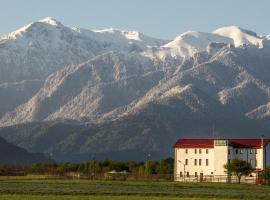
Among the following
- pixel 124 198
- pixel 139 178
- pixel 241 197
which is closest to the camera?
pixel 124 198

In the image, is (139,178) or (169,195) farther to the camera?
(139,178)

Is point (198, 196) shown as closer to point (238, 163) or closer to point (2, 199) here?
point (2, 199)

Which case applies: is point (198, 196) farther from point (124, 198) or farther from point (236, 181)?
point (236, 181)

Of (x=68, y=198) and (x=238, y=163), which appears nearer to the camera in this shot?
(x=68, y=198)

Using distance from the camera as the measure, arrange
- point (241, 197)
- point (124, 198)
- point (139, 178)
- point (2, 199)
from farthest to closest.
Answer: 1. point (139, 178)
2. point (241, 197)
3. point (124, 198)
4. point (2, 199)

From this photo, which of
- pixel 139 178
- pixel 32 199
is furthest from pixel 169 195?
pixel 139 178

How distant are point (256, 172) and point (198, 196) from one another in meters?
86.1

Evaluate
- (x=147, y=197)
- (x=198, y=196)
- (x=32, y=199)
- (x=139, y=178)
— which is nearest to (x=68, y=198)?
(x=32, y=199)

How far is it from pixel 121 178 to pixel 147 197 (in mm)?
86286

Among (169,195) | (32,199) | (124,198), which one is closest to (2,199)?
(32,199)

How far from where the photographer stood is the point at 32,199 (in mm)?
101125

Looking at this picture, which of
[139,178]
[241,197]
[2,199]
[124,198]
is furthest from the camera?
[139,178]

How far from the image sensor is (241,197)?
4466 inches

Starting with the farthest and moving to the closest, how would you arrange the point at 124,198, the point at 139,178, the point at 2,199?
the point at 139,178 < the point at 124,198 < the point at 2,199
